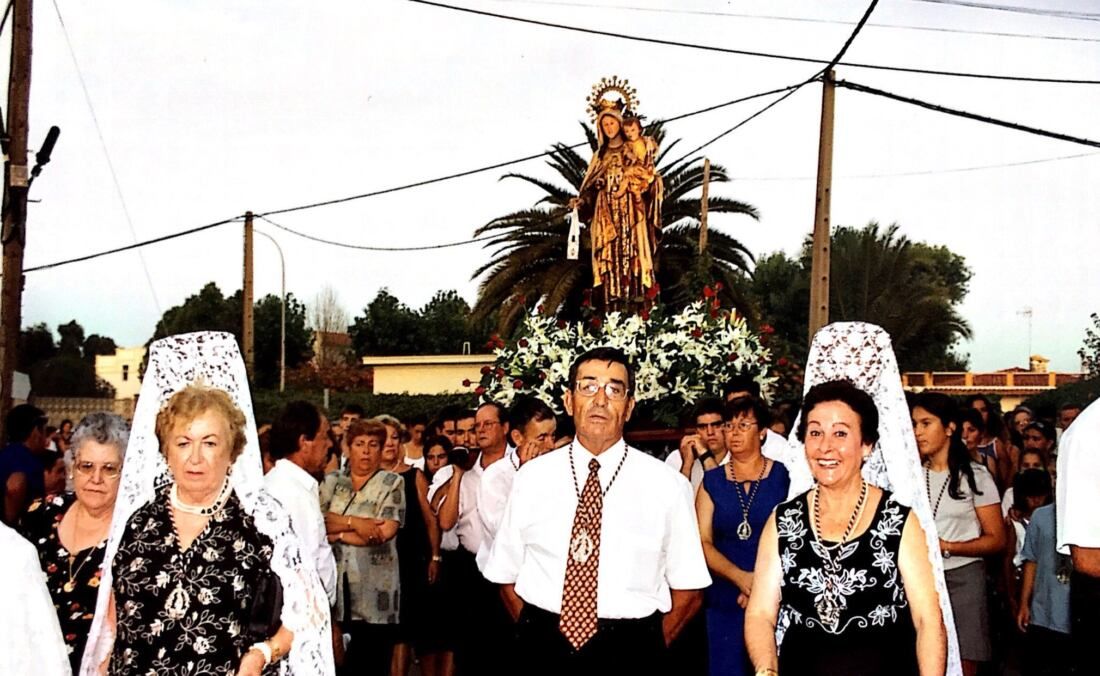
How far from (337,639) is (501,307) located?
671 inches

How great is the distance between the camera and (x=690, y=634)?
6703 mm

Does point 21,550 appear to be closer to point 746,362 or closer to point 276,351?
point 746,362

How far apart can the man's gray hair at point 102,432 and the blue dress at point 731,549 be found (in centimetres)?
300

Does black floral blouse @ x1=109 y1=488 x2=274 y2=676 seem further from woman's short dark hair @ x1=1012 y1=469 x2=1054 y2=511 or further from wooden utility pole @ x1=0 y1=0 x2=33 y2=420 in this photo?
wooden utility pole @ x1=0 y1=0 x2=33 y2=420

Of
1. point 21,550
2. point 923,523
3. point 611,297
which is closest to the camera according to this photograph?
point 21,550

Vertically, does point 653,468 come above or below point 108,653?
above

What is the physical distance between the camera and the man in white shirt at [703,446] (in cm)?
760

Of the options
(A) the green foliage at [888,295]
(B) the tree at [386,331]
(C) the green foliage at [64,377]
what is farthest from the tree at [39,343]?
(A) the green foliage at [888,295]

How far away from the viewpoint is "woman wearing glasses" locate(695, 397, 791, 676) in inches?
262

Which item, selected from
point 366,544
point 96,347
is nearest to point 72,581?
point 366,544

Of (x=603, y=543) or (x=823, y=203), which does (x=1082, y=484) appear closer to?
(x=603, y=543)

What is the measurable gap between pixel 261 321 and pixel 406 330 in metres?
5.87

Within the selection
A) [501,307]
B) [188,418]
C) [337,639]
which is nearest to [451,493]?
[337,639]

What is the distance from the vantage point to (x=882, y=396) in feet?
16.1
